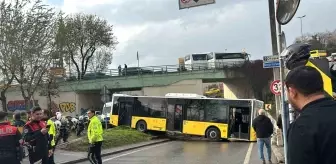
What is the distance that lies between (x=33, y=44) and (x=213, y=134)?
43.6 feet

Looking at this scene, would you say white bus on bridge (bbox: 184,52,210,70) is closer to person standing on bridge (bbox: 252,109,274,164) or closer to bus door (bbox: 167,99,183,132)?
bus door (bbox: 167,99,183,132)

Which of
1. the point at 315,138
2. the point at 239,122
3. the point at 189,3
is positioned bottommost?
the point at 239,122

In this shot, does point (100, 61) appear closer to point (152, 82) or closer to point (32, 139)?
point (152, 82)

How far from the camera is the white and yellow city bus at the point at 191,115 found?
2905cm

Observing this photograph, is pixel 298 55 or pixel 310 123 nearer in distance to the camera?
pixel 310 123

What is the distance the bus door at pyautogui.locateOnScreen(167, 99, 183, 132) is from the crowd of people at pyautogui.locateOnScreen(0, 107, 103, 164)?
17073 mm

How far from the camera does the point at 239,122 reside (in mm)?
29078

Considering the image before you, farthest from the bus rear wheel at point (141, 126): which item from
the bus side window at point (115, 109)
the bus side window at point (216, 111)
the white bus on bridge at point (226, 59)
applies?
the white bus on bridge at point (226, 59)

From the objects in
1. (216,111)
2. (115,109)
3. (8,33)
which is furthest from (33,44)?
(216,111)

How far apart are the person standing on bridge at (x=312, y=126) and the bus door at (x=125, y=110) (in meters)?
29.6

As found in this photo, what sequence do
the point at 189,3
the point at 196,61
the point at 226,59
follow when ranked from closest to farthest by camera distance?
the point at 189,3 < the point at 226,59 < the point at 196,61

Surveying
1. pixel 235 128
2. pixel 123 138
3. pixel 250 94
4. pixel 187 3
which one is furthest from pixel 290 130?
pixel 250 94

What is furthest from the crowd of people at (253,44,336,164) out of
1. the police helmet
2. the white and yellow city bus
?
the white and yellow city bus

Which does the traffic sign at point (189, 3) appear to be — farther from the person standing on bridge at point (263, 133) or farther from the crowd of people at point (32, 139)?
the person standing on bridge at point (263, 133)
